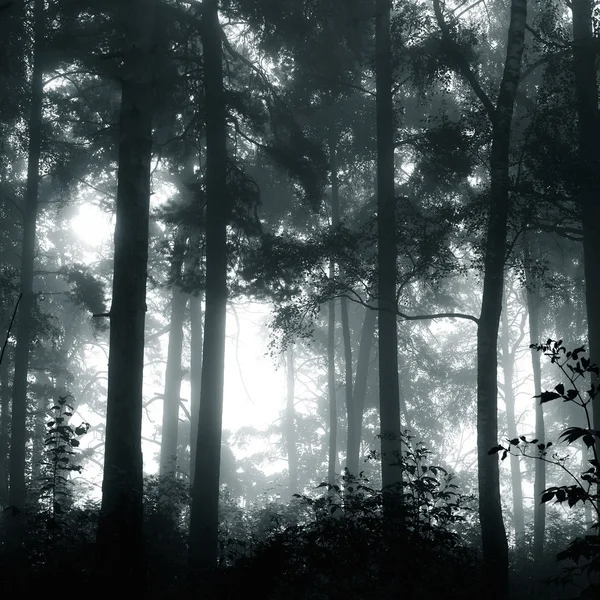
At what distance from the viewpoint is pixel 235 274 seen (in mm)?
15766

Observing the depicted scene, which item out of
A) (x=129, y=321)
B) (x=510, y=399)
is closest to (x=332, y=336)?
(x=129, y=321)

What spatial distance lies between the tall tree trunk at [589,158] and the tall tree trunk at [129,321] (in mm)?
7904

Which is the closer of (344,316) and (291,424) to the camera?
(344,316)

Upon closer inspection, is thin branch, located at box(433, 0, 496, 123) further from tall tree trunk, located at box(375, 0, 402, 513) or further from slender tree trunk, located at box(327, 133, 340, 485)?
slender tree trunk, located at box(327, 133, 340, 485)

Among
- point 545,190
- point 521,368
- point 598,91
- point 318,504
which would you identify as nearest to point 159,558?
point 318,504

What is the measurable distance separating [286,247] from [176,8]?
5.21 meters

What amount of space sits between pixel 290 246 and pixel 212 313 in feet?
8.57

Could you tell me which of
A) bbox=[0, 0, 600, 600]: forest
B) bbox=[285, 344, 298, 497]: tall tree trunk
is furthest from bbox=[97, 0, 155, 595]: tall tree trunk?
bbox=[285, 344, 298, 497]: tall tree trunk

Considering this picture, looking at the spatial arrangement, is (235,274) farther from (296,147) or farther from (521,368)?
(521,368)

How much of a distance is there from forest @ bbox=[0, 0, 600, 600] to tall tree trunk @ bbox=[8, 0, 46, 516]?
0.23 feet

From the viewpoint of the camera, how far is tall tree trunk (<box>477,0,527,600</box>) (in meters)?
10.3

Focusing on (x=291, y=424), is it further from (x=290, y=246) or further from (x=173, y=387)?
(x=290, y=246)

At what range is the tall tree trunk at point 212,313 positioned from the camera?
40.4 ft

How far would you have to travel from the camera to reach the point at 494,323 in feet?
37.4
